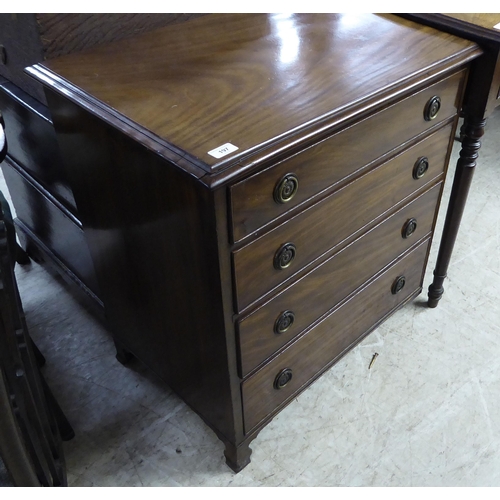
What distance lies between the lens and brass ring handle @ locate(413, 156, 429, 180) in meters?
1.38

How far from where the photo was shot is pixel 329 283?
1.33 metres

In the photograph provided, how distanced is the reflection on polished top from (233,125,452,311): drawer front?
194 mm

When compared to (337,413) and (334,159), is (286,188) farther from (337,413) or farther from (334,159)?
(337,413)

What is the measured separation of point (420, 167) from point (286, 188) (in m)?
0.50

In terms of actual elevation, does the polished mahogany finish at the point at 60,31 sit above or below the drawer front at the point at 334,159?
above

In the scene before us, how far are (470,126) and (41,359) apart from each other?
132cm

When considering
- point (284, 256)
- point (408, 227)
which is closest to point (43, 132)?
point (284, 256)

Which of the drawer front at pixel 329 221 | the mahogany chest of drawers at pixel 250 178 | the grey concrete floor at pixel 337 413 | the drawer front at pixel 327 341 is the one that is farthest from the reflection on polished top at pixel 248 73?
the grey concrete floor at pixel 337 413

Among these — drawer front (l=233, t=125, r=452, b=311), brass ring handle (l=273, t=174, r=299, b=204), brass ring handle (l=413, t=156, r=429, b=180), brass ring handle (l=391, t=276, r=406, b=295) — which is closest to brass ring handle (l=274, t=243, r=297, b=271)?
drawer front (l=233, t=125, r=452, b=311)

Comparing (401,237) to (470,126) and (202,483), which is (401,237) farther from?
(202,483)

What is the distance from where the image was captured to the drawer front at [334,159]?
98cm

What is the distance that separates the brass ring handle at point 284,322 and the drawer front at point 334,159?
0.26m

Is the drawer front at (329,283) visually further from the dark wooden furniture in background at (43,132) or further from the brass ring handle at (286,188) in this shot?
the dark wooden furniture in background at (43,132)
